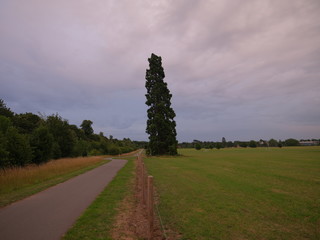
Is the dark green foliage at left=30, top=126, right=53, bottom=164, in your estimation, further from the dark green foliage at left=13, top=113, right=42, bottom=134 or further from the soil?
the dark green foliage at left=13, top=113, right=42, bottom=134

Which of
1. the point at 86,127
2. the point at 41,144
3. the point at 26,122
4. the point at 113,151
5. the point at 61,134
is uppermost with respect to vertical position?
the point at 86,127

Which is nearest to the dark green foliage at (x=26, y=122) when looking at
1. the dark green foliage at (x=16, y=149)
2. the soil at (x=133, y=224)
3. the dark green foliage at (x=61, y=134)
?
the dark green foliage at (x=61, y=134)

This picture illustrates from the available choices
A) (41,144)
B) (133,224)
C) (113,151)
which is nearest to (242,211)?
(133,224)

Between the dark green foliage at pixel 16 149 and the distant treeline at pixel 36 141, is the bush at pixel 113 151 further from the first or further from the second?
the dark green foliage at pixel 16 149

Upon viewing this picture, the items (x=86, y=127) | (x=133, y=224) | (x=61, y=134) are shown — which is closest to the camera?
(x=133, y=224)

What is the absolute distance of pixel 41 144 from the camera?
22.3 m

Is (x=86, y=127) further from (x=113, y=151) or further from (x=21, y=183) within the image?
(x=21, y=183)

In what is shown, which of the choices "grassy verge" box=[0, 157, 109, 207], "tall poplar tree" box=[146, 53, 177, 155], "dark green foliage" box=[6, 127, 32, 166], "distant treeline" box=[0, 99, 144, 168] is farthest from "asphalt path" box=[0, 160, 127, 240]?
"tall poplar tree" box=[146, 53, 177, 155]

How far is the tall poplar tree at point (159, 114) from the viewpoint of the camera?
47.9 m

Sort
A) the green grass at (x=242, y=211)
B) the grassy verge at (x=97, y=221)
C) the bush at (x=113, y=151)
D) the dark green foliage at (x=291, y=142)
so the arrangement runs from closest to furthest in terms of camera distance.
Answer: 1. the grassy verge at (x=97, y=221)
2. the green grass at (x=242, y=211)
3. the bush at (x=113, y=151)
4. the dark green foliage at (x=291, y=142)

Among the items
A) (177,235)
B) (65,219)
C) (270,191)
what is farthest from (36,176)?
(270,191)

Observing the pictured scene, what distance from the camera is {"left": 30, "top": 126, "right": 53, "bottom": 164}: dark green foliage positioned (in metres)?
22.0

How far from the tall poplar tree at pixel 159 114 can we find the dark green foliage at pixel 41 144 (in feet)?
84.8

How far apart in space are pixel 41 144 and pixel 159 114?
27.9m
